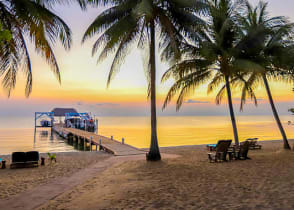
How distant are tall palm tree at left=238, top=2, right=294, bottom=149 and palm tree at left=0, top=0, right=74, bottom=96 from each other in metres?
8.56

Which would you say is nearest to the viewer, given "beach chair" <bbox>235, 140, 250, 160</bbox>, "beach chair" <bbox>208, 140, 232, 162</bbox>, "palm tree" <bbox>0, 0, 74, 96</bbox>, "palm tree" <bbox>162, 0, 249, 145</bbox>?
"palm tree" <bbox>0, 0, 74, 96</bbox>

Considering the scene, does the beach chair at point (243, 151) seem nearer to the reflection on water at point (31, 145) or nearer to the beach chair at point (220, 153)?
the beach chair at point (220, 153)

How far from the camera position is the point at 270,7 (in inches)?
544

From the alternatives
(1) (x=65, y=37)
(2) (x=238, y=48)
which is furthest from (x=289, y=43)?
(1) (x=65, y=37)

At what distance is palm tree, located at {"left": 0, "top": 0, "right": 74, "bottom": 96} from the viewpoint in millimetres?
6117

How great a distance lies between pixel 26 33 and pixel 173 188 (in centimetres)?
601

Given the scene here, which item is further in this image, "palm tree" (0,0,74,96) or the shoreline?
"palm tree" (0,0,74,96)

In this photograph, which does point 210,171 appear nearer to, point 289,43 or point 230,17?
point 230,17

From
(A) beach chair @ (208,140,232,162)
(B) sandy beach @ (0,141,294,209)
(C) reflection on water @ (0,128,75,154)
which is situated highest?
(A) beach chair @ (208,140,232,162)

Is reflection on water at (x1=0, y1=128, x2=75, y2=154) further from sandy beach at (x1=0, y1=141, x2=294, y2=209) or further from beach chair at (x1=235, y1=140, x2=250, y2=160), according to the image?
beach chair at (x1=235, y1=140, x2=250, y2=160)

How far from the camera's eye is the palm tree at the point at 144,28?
10.1m

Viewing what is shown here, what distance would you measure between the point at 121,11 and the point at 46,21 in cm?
491

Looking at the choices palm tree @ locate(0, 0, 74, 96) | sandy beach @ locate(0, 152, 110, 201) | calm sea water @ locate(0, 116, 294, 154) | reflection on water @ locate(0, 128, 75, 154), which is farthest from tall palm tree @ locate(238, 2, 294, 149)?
reflection on water @ locate(0, 128, 75, 154)

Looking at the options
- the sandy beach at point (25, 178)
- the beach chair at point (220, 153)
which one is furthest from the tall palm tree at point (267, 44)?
the sandy beach at point (25, 178)
